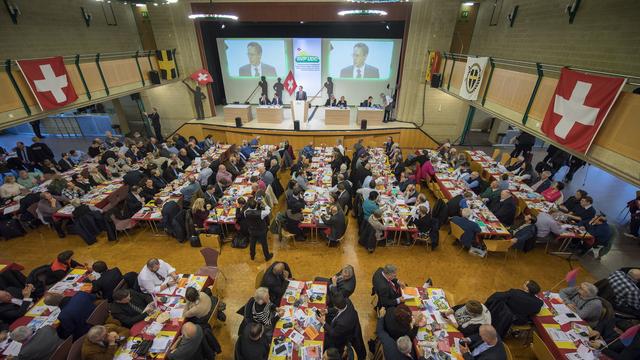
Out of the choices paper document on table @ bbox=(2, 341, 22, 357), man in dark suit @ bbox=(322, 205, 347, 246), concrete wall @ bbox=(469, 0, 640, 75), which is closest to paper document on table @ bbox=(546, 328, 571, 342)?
man in dark suit @ bbox=(322, 205, 347, 246)

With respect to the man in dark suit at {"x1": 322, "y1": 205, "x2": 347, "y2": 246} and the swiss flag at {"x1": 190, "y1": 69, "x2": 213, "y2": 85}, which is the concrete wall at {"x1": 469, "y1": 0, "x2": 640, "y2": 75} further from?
the swiss flag at {"x1": 190, "y1": 69, "x2": 213, "y2": 85}

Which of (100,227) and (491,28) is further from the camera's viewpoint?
(491,28)

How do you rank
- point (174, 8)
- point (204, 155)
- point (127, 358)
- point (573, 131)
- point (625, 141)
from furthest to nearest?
point (174, 8), point (204, 155), point (573, 131), point (625, 141), point (127, 358)

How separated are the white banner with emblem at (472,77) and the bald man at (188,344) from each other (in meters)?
10.9

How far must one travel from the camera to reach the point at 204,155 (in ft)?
39.5

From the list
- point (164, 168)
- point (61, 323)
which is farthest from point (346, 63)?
point (61, 323)

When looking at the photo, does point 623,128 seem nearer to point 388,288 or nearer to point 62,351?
point 388,288

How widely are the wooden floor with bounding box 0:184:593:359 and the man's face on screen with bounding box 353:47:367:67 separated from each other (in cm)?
1182

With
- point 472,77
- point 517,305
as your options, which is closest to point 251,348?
point 517,305

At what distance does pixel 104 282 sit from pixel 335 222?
17.0 feet

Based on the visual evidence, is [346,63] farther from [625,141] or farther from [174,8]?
[625,141]

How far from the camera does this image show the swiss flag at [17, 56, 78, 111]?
754 cm

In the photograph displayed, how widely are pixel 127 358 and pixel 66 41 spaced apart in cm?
1289

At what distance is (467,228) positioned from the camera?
7383 millimetres
